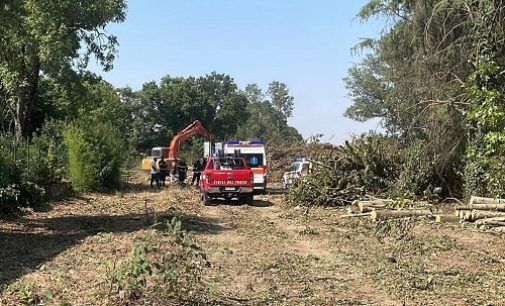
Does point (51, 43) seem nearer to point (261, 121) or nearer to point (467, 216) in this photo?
point (467, 216)

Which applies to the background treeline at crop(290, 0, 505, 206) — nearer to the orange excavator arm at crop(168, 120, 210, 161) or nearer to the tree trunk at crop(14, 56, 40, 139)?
the tree trunk at crop(14, 56, 40, 139)

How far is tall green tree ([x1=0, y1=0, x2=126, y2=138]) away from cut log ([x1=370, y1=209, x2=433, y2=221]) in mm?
16037

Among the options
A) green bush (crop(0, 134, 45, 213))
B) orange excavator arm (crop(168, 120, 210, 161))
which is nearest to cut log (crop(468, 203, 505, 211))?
green bush (crop(0, 134, 45, 213))

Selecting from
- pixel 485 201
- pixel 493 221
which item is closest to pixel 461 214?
pixel 493 221

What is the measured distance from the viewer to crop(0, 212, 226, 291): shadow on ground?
33.1ft

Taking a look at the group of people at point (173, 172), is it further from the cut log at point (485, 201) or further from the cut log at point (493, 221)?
the cut log at point (493, 221)

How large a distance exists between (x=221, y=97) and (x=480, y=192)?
69435mm

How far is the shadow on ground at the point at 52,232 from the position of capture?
10.1 m

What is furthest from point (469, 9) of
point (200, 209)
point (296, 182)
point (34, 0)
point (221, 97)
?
point (221, 97)

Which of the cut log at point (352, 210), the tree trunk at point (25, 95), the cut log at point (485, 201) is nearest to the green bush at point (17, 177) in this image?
the tree trunk at point (25, 95)

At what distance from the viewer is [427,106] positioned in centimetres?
2008

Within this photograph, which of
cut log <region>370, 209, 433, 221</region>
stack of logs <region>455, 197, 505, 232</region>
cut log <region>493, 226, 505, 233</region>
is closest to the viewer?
cut log <region>493, 226, 505, 233</region>

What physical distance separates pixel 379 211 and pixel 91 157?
14.2m

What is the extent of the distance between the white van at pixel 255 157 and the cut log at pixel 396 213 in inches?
417
